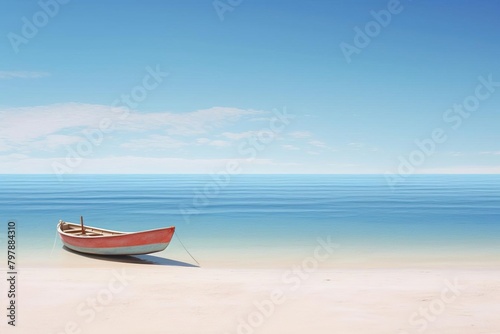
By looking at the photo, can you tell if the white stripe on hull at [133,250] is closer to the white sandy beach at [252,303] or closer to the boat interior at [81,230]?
the boat interior at [81,230]

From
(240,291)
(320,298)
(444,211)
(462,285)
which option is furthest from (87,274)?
(444,211)

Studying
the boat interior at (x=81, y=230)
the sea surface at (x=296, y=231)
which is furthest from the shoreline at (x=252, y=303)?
the sea surface at (x=296, y=231)

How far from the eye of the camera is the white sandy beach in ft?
29.1

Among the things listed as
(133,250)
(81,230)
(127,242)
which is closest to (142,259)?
(133,250)

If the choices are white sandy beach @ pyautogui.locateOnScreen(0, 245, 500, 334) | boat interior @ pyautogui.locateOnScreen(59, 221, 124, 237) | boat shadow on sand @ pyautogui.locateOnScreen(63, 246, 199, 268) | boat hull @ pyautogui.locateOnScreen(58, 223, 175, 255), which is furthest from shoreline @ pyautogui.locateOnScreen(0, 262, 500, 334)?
boat interior @ pyautogui.locateOnScreen(59, 221, 124, 237)

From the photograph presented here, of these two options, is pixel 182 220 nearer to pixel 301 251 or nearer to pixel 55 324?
pixel 301 251

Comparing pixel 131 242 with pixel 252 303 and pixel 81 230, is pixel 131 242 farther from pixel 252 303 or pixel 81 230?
pixel 252 303

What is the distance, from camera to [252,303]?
10695 millimetres

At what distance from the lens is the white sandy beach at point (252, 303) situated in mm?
8883

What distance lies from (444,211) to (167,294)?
139 ft

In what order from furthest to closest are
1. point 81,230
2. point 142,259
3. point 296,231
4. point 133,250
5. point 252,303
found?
point 296,231
point 81,230
point 142,259
point 133,250
point 252,303

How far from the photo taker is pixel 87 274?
1445 cm

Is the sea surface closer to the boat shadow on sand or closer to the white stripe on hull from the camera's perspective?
the boat shadow on sand

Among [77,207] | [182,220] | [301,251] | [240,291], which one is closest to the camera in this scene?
[240,291]
